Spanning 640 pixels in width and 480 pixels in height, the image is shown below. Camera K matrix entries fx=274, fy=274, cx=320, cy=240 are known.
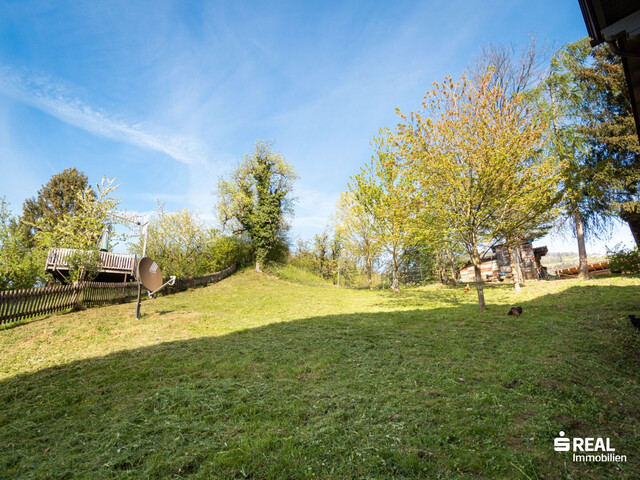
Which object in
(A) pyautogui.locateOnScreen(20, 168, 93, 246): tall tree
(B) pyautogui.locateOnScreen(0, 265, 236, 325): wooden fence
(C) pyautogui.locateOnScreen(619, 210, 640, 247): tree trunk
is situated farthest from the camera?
(A) pyautogui.locateOnScreen(20, 168, 93, 246): tall tree

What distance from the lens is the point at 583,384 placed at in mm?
4992

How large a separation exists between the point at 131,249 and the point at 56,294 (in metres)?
12.3

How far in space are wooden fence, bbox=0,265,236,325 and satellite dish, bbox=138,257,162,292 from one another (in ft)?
14.2

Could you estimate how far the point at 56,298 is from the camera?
13117mm

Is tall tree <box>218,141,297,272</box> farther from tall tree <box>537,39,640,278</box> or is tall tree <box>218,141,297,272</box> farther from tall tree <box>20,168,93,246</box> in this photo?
tall tree <box>537,39,640,278</box>

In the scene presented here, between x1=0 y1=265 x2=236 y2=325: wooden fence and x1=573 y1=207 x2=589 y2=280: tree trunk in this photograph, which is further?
x1=573 y1=207 x2=589 y2=280: tree trunk

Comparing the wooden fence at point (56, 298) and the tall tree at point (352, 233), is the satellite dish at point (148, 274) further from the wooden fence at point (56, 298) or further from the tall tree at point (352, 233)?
the tall tree at point (352, 233)

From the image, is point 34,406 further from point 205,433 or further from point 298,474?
point 298,474

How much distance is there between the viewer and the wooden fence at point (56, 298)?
1144cm

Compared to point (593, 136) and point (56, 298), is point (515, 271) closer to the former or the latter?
point (593, 136)

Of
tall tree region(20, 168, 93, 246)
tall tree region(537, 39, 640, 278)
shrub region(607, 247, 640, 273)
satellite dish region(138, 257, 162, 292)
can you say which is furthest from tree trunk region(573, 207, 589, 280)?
tall tree region(20, 168, 93, 246)

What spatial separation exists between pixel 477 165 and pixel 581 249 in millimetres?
16023

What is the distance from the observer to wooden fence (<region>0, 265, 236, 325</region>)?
11438 mm

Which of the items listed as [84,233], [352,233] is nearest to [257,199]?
[352,233]
